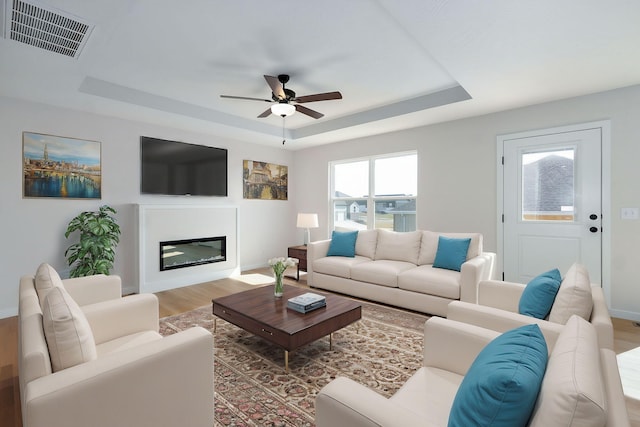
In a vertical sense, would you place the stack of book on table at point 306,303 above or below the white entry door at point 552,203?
below

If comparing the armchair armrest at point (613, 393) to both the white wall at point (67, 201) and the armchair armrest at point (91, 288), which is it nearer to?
the armchair armrest at point (91, 288)

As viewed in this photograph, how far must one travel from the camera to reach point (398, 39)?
2684mm

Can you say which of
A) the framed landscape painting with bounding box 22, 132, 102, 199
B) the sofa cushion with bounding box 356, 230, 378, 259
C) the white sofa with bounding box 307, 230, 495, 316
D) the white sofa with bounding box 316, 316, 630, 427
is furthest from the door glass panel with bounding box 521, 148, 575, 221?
the framed landscape painting with bounding box 22, 132, 102, 199

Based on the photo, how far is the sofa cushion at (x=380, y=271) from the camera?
3789mm

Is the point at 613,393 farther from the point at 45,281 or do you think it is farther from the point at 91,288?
the point at 91,288

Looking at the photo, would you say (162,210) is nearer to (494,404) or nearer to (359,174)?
(359,174)

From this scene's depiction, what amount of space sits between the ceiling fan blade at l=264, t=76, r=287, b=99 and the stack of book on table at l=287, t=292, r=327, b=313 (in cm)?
201

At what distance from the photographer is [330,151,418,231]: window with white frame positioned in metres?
5.14

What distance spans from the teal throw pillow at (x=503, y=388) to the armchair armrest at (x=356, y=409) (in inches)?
6.6

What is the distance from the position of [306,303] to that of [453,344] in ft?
4.52

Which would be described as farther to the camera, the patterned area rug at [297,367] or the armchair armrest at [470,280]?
the armchair armrest at [470,280]

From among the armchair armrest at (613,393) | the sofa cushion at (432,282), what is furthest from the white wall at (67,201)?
the armchair armrest at (613,393)

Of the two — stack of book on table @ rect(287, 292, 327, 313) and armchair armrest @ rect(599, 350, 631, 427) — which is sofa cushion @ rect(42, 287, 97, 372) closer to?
stack of book on table @ rect(287, 292, 327, 313)

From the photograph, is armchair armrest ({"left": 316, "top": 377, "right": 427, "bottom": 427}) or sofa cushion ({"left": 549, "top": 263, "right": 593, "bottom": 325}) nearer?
armchair armrest ({"left": 316, "top": 377, "right": 427, "bottom": 427})
